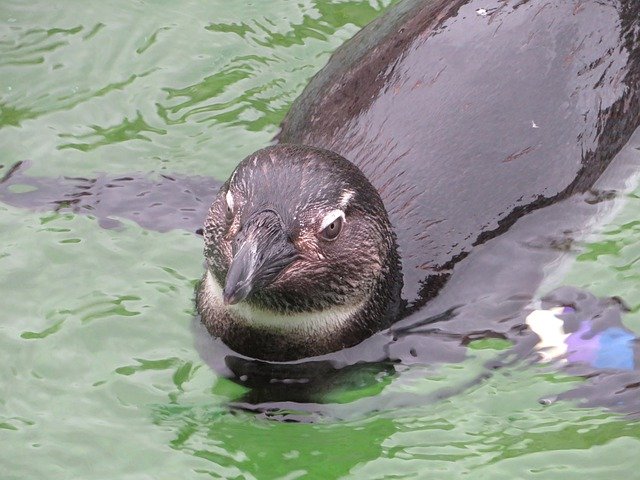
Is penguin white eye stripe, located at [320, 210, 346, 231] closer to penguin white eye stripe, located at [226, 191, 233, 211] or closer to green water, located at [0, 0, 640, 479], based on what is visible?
penguin white eye stripe, located at [226, 191, 233, 211]

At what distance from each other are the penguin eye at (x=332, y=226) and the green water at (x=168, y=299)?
781 mm

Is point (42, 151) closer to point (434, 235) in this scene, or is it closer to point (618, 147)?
point (434, 235)

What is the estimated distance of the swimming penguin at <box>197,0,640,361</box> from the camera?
19.5ft

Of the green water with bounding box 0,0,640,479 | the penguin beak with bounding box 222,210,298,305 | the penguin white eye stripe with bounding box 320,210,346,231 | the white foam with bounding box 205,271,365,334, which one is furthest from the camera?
the white foam with bounding box 205,271,365,334

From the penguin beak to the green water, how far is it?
0.76m

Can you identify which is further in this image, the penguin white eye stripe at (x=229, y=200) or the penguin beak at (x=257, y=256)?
the penguin white eye stripe at (x=229, y=200)

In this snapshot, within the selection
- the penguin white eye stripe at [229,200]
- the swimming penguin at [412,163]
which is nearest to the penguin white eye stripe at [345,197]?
the swimming penguin at [412,163]

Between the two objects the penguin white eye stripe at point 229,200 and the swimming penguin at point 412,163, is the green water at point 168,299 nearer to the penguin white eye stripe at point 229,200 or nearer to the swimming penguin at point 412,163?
the swimming penguin at point 412,163

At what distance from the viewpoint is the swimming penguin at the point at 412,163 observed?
5.93m

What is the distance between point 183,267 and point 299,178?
4.32ft

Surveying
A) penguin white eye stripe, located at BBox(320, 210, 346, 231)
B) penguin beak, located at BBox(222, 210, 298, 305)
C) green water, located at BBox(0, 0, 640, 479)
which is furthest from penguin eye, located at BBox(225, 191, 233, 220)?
green water, located at BBox(0, 0, 640, 479)

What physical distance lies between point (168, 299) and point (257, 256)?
1303 millimetres

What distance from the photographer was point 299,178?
5918mm

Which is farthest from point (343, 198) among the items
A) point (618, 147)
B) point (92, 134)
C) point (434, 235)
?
point (92, 134)
